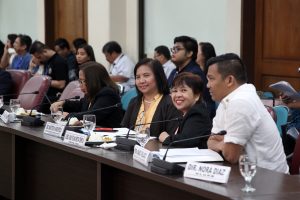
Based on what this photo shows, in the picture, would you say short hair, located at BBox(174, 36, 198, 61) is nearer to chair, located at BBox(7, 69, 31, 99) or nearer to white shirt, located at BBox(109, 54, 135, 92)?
chair, located at BBox(7, 69, 31, 99)

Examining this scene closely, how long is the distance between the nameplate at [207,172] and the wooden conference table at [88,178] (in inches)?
1.0

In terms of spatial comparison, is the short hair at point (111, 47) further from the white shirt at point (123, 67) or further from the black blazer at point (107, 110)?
the black blazer at point (107, 110)

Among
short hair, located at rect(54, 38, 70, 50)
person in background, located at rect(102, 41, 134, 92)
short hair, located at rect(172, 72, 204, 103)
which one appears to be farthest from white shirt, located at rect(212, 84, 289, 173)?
short hair, located at rect(54, 38, 70, 50)

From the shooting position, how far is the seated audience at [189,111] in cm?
401

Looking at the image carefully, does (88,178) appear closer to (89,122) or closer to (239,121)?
(89,122)

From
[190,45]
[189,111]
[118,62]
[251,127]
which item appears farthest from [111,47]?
[251,127]

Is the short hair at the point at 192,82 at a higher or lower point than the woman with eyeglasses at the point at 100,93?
higher

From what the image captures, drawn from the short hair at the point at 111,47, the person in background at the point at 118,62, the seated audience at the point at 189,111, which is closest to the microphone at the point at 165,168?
the seated audience at the point at 189,111

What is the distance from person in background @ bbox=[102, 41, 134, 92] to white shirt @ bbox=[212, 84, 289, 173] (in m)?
5.31

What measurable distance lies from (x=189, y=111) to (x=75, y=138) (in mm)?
663

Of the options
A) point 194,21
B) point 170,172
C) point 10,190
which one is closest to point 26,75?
point 194,21

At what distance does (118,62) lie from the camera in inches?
356

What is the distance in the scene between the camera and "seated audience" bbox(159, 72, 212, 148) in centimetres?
401

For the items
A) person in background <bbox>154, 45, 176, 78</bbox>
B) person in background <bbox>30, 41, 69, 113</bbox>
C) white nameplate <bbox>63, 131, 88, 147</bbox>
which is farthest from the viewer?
person in background <bbox>154, 45, 176, 78</bbox>
